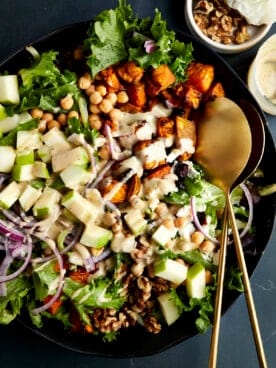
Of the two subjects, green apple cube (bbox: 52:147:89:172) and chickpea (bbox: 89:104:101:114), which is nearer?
green apple cube (bbox: 52:147:89:172)

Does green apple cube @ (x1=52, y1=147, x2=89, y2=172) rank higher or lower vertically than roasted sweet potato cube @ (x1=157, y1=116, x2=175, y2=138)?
higher

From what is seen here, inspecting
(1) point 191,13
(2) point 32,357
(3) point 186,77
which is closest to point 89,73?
(3) point 186,77

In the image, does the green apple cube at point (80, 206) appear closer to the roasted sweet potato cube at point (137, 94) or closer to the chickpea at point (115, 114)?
the chickpea at point (115, 114)

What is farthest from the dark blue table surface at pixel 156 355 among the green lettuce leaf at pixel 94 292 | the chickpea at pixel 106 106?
the chickpea at pixel 106 106

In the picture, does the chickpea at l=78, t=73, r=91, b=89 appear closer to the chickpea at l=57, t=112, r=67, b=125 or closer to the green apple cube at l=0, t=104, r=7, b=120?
the chickpea at l=57, t=112, r=67, b=125

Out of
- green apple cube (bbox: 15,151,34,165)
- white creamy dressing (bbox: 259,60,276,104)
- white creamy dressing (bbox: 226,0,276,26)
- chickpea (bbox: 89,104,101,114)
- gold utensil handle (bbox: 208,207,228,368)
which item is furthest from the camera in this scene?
white creamy dressing (bbox: 259,60,276,104)

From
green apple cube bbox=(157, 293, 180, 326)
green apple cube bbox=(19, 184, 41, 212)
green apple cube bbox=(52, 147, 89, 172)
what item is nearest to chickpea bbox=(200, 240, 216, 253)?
green apple cube bbox=(157, 293, 180, 326)

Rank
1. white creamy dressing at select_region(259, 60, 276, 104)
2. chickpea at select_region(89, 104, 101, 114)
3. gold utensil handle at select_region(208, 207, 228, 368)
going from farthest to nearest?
1. white creamy dressing at select_region(259, 60, 276, 104)
2. chickpea at select_region(89, 104, 101, 114)
3. gold utensil handle at select_region(208, 207, 228, 368)

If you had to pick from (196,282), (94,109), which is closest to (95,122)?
(94,109)
